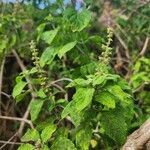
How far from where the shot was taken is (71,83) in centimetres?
207

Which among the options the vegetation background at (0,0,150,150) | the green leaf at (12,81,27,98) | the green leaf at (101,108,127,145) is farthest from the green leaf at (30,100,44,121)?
the green leaf at (101,108,127,145)

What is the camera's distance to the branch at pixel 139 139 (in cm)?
202

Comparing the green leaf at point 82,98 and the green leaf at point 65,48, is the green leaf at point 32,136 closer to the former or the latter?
the green leaf at point 82,98

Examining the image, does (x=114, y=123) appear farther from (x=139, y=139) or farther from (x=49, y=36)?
(x=49, y=36)

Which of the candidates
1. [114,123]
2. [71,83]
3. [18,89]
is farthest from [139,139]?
[18,89]

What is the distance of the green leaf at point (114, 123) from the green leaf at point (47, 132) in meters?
0.27

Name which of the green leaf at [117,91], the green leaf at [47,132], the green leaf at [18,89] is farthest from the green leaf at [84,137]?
the green leaf at [18,89]

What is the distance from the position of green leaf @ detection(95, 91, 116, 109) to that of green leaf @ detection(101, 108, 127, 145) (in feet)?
Result: 0.30

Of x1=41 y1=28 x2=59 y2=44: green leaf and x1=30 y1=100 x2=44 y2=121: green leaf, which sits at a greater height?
x1=41 y1=28 x2=59 y2=44: green leaf

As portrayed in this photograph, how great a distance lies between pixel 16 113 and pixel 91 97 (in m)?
1.67

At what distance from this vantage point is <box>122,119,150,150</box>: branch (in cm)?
202

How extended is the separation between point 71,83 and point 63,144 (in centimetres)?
29

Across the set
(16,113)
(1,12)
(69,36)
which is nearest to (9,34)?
(1,12)

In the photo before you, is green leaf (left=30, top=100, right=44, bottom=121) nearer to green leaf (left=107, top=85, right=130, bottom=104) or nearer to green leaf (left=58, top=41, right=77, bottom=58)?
green leaf (left=58, top=41, right=77, bottom=58)
